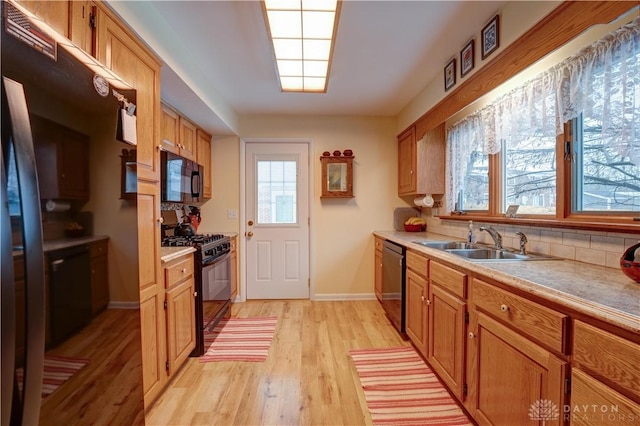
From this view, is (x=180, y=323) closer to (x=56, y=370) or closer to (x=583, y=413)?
(x=56, y=370)

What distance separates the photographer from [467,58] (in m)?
2.02

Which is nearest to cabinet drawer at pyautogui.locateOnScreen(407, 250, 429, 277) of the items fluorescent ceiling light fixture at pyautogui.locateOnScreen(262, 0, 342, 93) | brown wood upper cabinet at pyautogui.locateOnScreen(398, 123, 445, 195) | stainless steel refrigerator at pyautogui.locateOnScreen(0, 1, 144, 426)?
brown wood upper cabinet at pyautogui.locateOnScreen(398, 123, 445, 195)

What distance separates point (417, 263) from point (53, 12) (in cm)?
238

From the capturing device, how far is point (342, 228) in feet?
12.1

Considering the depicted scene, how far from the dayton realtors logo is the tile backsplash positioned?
0.78m

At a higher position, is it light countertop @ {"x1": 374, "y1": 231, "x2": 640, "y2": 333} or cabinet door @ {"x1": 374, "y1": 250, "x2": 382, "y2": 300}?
light countertop @ {"x1": 374, "y1": 231, "x2": 640, "y2": 333}

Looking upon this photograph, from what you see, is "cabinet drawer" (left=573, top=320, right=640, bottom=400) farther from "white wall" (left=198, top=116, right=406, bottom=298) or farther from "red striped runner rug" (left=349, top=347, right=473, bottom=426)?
"white wall" (left=198, top=116, right=406, bottom=298)

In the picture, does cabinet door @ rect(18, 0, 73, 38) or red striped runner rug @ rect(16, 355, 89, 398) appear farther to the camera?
cabinet door @ rect(18, 0, 73, 38)

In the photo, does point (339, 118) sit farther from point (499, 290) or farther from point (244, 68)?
point (499, 290)

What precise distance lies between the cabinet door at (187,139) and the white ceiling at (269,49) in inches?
5.4

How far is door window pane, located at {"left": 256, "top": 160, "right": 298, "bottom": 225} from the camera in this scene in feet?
12.0

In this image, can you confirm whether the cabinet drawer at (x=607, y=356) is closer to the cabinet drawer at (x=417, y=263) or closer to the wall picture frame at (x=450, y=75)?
the cabinet drawer at (x=417, y=263)

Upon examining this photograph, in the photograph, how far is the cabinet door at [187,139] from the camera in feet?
9.05

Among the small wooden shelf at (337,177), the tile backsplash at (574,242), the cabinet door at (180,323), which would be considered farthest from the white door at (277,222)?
the tile backsplash at (574,242)
